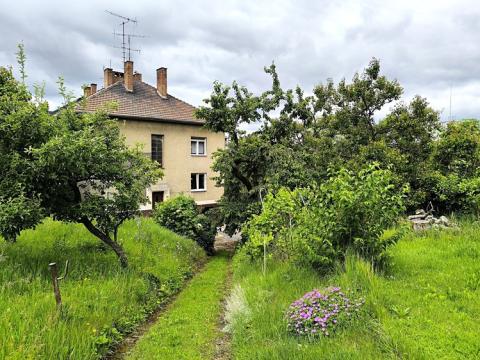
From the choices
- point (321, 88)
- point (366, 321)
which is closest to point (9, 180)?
point (366, 321)

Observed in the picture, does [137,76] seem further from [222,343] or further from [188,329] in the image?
[222,343]

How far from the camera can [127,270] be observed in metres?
7.79

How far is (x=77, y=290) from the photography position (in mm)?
6340

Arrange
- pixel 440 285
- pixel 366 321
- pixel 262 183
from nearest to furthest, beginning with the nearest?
pixel 366 321 → pixel 440 285 → pixel 262 183

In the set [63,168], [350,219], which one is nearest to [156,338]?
[63,168]

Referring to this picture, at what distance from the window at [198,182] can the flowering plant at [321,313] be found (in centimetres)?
2241

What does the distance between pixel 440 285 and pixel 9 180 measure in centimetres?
764

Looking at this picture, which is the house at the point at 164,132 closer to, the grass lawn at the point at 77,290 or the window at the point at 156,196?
the window at the point at 156,196

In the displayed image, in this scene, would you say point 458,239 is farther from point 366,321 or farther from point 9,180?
point 9,180

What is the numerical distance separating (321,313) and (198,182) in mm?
23106

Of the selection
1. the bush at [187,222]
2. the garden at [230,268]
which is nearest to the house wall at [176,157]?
the bush at [187,222]

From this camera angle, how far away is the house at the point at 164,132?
23609 mm

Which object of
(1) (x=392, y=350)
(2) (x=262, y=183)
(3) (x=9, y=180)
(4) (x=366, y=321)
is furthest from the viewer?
(2) (x=262, y=183)

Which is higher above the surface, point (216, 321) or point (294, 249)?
Answer: point (294, 249)
